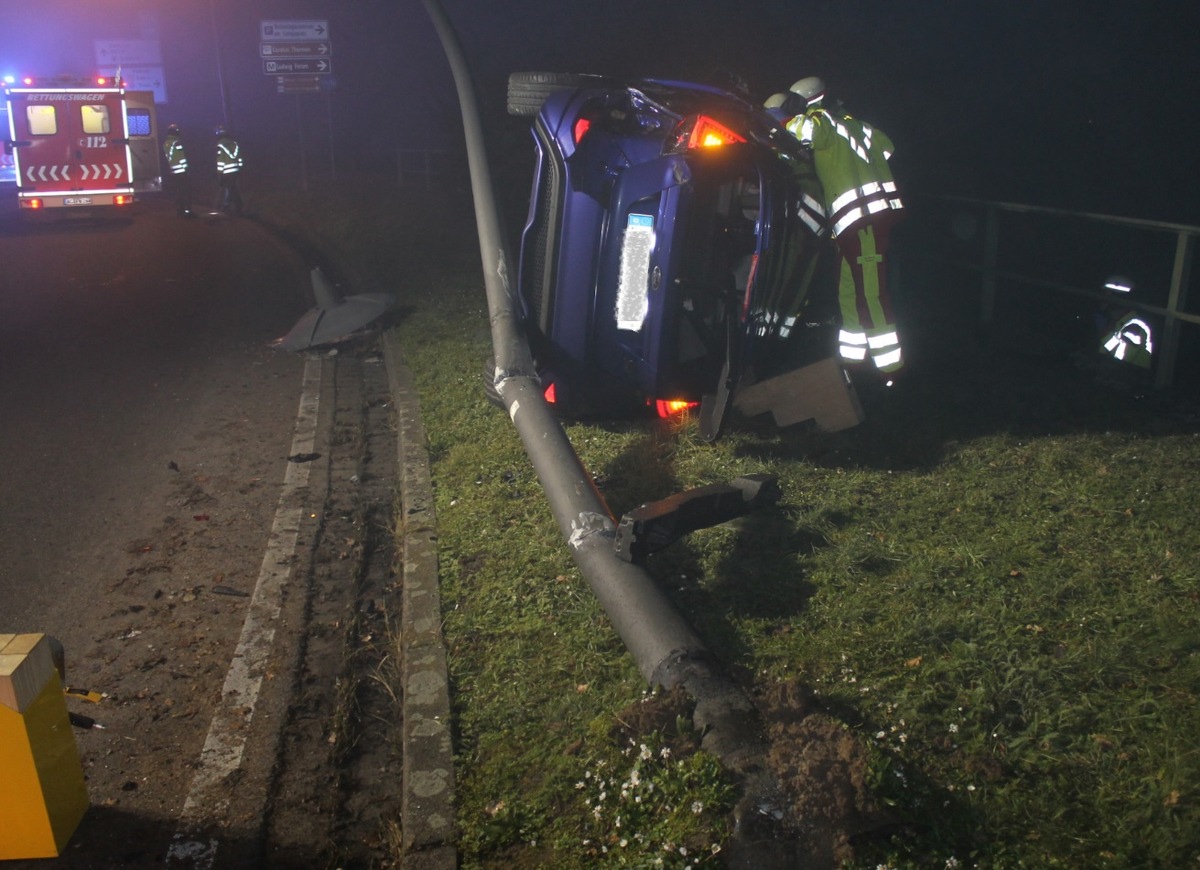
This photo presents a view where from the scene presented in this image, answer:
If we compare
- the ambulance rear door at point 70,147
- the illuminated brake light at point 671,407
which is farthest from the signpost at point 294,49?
the illuminated brake light at point 671,407

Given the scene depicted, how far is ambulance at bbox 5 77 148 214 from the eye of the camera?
1966 cm

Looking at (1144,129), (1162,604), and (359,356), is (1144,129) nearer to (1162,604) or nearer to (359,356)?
(359,356)

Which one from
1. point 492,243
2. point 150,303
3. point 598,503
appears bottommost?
point 150,303

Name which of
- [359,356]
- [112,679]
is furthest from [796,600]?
[359,356]

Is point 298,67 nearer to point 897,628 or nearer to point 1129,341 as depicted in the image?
point 1129,341

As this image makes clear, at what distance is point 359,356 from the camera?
34.6ft

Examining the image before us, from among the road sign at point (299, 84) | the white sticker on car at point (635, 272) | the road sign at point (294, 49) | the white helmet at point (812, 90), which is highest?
the road sign at point (294, 49)

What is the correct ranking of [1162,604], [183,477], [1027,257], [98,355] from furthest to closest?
[1027,257]
[98,355]
[183,477]
[1162,604]

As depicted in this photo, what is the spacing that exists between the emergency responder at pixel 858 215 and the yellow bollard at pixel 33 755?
4.88 meters

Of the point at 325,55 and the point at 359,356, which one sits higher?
the point at 325,55

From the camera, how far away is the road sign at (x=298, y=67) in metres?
22.7

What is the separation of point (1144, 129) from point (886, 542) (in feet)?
51.4

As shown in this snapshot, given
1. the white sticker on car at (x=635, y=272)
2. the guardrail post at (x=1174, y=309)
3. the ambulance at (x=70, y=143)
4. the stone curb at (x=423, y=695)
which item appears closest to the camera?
the stone curb at (x=423, y=695)

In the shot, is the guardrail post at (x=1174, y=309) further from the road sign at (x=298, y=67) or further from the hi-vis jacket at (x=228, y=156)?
the road sign at (x=298, y=67)
